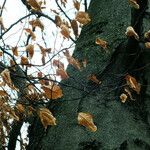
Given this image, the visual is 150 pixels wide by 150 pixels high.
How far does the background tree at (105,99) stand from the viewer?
1.22 meters

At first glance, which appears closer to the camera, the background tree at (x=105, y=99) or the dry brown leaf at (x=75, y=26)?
the background tree at (x=105, y=99)

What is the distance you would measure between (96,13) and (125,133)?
2.86ft

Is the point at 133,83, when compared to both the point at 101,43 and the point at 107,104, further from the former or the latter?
the point at 101,43

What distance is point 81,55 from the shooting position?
5.37ft

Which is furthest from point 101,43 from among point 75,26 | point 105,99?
point 105,99

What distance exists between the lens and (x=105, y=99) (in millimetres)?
1339

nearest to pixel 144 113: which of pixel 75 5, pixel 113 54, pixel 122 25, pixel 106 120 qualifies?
pixel 106 120

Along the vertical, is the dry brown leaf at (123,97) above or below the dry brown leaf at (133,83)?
below

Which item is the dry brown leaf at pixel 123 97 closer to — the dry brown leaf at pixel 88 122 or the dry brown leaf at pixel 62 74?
the dry brown leaf at pixel 88 122

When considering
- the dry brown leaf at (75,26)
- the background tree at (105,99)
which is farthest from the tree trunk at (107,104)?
the dry brown leaf at (75,26)

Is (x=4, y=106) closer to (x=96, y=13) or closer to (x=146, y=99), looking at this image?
(x=96, y=13)

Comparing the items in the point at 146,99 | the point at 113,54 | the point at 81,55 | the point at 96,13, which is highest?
the point at 96,13

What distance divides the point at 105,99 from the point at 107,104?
0.10ft

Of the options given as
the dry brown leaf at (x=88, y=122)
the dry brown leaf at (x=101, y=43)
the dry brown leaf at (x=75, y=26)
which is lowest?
the dry brown leaf at (x=88, y=122)
